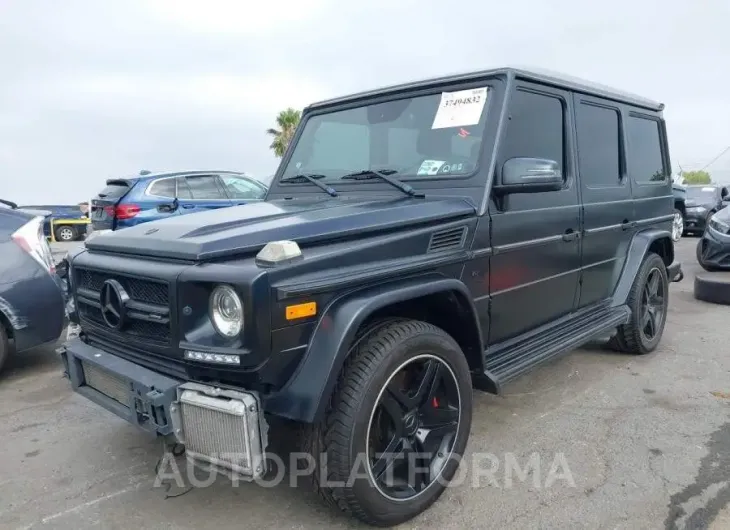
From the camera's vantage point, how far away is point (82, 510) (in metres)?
2.76

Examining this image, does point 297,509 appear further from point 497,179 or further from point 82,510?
point 497,179

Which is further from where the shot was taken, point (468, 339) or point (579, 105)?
point (579, 105)

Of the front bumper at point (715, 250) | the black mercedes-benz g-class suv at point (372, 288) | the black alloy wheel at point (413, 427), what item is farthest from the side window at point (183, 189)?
the front bumper at point (715, 250)

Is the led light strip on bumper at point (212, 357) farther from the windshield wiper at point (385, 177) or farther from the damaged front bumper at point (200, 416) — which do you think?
the windshield wiper at point (385, 177)

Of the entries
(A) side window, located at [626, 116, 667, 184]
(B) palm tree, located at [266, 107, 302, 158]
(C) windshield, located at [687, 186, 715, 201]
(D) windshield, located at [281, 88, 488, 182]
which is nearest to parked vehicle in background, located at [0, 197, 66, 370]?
(D) windshield, located at [281, 88, 488, 182]

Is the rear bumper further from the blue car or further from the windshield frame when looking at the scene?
the blue car

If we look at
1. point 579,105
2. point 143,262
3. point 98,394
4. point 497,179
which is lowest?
point 98,394

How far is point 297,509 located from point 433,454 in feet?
2.25

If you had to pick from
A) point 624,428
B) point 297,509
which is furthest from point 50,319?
point 624,428

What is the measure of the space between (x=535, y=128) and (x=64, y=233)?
21.4 meters

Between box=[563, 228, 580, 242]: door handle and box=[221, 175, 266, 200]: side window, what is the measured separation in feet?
21.3

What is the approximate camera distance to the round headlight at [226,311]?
2.18 meters

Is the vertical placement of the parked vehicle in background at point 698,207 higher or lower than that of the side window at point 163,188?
lower

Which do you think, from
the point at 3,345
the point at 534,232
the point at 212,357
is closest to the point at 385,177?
the point at 534,232
